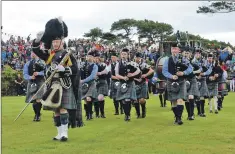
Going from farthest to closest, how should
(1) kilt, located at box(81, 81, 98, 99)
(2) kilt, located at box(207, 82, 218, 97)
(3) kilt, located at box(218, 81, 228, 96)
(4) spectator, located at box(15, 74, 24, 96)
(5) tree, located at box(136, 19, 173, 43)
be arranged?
1. (5) tree, located at box(136, 19, 173, 43)
2. (4) spectator, located at box(15, 74, 24, 96)
3. (3) kilt, located at box(218, 81, 228, 96)
4. (2) kilt, located at box(207, 82, 218, 97)
5. (1) kilt, located at box(81, 81, 98, 99)

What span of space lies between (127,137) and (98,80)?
539 cm

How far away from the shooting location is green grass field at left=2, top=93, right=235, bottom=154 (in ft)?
26.2

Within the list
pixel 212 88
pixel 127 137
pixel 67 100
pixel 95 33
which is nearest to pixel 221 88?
pixel 212 88

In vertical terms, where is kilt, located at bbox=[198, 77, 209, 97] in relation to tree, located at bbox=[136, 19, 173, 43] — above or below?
below

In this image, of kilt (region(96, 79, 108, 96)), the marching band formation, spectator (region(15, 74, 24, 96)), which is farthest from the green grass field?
spectator (region(15, 74, 24, 96))

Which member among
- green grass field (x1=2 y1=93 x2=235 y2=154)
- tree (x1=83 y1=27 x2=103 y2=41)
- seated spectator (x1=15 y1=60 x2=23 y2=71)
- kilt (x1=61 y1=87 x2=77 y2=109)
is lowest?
green grass field (x1=2 y1=93 x2=235 y2=154)

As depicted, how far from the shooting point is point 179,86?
11.8m

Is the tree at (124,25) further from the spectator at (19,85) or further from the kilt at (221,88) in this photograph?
the kilt at (221,88)

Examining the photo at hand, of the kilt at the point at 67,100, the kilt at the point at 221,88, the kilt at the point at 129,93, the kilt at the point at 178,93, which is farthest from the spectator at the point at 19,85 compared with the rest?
the kilt at the point at 67,100

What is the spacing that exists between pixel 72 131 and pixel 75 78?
5.98ft

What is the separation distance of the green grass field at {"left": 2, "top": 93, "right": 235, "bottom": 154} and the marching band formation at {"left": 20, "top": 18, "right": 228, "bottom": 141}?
1.58ft

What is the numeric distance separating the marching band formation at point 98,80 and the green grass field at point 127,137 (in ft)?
1.58

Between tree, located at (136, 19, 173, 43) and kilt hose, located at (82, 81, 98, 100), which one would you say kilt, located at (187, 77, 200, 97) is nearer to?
kilt hose, located at (82, 81, 98, 100)

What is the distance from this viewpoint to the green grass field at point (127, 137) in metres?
7.99
